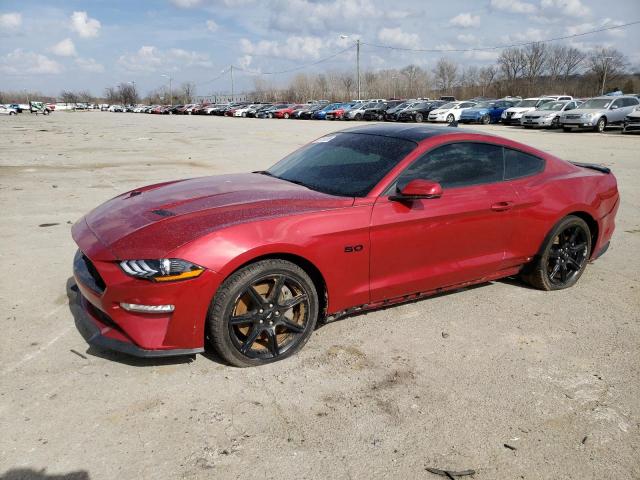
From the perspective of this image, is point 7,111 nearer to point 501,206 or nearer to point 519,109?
point 519,109

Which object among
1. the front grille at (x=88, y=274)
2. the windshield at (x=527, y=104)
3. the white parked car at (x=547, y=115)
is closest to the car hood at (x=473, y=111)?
the windshield at (x=527, y=104)

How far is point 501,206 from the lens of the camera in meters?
4.00

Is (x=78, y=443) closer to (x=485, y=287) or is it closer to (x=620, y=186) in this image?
(x=485, y=287)

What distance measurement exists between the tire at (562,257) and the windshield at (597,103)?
2446 centimetres

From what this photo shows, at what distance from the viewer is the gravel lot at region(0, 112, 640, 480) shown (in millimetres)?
2404

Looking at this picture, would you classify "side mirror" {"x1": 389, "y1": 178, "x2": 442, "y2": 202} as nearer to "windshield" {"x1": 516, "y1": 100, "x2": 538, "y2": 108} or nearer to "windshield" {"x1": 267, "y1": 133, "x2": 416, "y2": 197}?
"windshield" {"x1": 267, "y1": 133, "x2": 416, "y2": 197}

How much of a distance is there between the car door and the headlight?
1.28 metres

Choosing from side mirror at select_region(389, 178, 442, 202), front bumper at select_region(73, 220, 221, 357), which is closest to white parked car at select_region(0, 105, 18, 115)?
front bumper at select_region(73, 220, 221, 357)

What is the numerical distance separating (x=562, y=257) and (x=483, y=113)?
100 feet

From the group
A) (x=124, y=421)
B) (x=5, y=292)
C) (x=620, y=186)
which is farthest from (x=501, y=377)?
(x=620, y=186)

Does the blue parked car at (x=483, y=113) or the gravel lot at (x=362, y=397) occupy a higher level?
the blue parked car at (x=483, y=113)

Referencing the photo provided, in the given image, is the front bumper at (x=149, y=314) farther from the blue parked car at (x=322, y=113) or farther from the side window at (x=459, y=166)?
the blue parked car at (x=322, y=113)

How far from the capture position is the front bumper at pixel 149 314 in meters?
2.83

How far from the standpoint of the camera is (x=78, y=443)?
8.17ft
